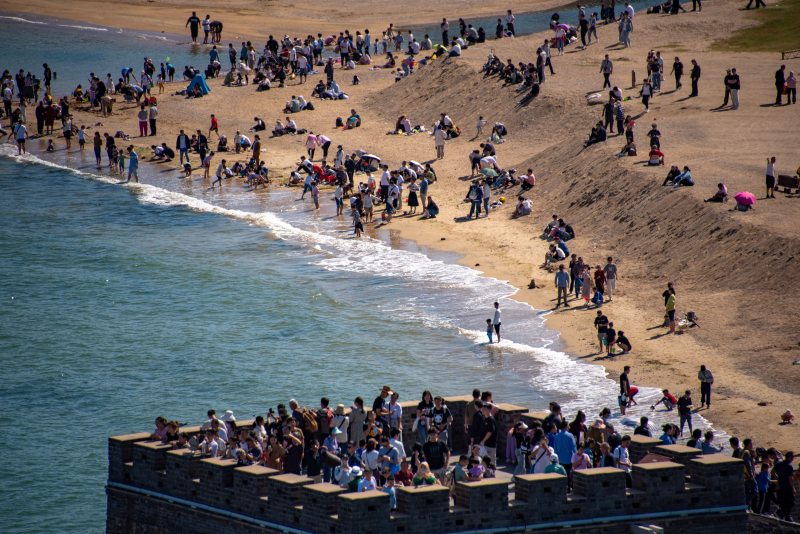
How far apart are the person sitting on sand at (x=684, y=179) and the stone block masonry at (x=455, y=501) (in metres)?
20.4

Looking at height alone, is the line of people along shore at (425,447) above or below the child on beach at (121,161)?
below

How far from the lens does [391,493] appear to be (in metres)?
12.8

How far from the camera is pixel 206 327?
3145 cm

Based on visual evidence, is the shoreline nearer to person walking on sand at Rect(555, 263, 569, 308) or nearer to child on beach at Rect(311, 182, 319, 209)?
child on beach at Rect(311, 182, 319, 209)

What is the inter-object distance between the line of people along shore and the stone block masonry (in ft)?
1.10

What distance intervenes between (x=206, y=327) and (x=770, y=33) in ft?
134

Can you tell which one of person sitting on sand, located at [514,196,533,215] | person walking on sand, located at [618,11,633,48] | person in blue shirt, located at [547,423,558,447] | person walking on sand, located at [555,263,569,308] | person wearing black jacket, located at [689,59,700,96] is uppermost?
person walking on sand, located at [618,11,633,48]

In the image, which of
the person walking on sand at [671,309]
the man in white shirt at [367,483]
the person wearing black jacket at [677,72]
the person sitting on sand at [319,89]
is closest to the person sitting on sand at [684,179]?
the person walking on sand at [671,309]

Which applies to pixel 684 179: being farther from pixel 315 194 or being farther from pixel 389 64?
pixel 389 64

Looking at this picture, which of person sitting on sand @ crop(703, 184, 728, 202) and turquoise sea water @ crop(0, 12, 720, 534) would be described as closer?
turquoise sea water @ crop(0, 12, 720, 534)

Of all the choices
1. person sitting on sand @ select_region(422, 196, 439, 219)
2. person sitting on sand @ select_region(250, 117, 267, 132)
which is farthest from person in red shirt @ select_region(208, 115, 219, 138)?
person sitting on sand @ select_region(422, 196, 439, 219)

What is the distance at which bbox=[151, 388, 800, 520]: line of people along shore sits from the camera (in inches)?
533

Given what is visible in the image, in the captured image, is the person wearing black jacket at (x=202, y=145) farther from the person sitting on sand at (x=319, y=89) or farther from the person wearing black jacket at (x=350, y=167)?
the person sitting on sand at (x=319, y=89)

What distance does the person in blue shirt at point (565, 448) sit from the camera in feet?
46.8
